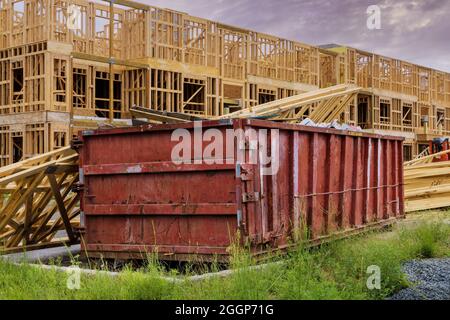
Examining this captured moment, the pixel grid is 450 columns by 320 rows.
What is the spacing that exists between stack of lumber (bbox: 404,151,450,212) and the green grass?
353 inches

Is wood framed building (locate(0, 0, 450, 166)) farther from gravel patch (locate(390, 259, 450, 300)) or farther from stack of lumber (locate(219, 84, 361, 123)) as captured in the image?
gravel patch (locate(390, 259, 450, 300))

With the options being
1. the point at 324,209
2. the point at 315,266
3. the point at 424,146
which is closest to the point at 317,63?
the point at 424,146

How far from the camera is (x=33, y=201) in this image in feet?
34.0

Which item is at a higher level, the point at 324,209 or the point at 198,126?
the point at 198,126

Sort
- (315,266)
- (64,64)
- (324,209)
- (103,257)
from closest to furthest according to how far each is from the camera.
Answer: (315,266), (103,257), (324,209), (64,64)

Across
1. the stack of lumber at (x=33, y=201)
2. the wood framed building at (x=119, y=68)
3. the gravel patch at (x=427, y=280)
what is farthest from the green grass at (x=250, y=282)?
the wood framed building at (x=119, y=68)

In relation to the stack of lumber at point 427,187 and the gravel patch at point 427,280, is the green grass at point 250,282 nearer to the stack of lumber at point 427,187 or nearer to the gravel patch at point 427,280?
the gravel patch at point 427,280

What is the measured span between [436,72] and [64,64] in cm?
3521

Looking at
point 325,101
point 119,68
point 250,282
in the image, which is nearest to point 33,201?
point 250,282

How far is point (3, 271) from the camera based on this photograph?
735 cm

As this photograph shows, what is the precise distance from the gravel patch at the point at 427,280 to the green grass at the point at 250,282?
0.17 m

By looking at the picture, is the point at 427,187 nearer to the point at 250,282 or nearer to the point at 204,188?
the point at 204,188

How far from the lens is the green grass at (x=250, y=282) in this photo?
6.07 metres
